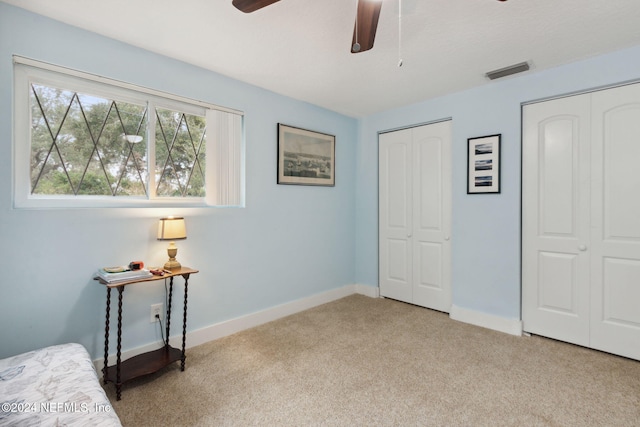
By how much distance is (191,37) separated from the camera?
2.18 m

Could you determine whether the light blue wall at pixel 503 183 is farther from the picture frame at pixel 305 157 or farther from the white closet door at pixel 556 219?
the picture frame at pixel 305 157

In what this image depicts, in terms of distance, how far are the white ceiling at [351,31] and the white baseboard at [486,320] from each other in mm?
2295

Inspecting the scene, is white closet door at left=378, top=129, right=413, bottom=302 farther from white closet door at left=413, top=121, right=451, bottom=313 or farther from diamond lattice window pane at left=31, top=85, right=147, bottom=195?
diamond lattice window pane at left=31, top=85, right=147, bottom=195

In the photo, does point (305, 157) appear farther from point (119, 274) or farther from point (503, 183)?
point (119, 274)

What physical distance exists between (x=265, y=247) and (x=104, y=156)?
1.58 meters

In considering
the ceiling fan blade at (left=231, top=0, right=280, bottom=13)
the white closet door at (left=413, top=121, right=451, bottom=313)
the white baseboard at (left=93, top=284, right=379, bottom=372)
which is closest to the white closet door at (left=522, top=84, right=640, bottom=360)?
the white closet door at (left=413, top=121, right=451, bottom=313)

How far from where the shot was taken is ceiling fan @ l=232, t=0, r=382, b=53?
138cm

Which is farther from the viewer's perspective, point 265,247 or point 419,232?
point 419,232

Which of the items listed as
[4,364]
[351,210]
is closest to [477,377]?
[351,210]

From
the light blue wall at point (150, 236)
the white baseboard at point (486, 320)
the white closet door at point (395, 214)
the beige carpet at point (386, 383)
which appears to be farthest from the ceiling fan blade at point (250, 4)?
the white baseboard at point (486, 320)

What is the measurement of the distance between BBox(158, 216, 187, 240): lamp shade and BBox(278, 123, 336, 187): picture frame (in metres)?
1.22

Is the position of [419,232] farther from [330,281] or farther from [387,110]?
[387,110]

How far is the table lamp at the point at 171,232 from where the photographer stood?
2.28 m

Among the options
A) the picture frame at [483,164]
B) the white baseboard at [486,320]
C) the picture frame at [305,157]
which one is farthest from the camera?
the picture frame at [305,157]
